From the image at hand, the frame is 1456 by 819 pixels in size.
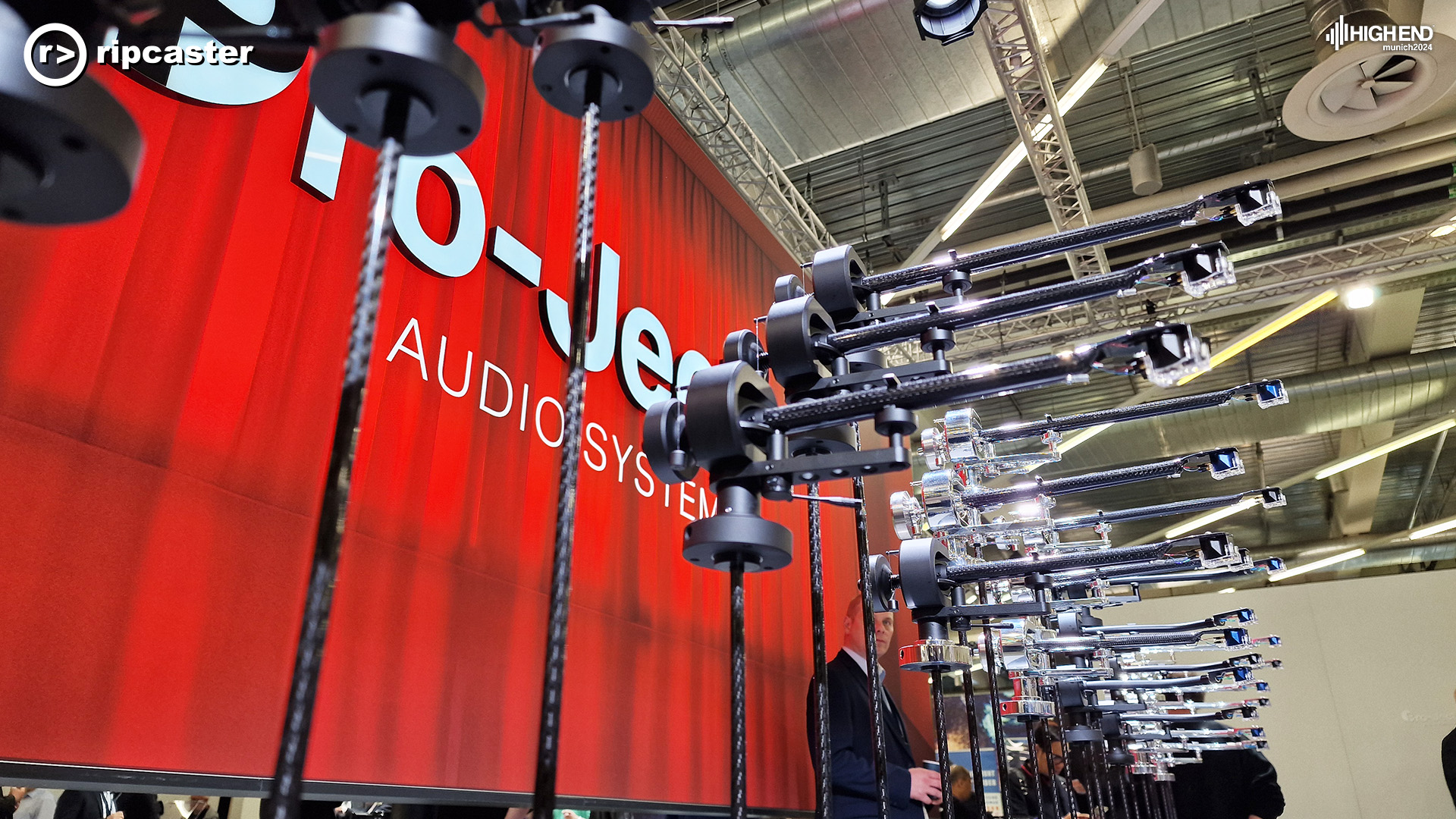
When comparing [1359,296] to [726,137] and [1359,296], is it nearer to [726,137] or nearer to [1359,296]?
[1359,296]

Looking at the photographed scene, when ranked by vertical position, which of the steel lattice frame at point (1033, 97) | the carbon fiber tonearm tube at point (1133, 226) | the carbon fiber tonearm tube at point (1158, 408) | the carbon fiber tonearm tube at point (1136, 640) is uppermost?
the steel lattice frame at point (1033, 97)

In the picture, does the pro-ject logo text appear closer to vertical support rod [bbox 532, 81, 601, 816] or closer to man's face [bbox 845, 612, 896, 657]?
man's face [bbox 845, 612, 896, 657]

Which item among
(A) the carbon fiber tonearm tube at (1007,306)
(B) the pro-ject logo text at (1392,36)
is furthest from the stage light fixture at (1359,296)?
(A) the carbon fiber tonearm tube at (1007,306)

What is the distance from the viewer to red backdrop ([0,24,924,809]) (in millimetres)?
1555

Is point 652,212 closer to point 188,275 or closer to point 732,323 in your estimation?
point 732,323

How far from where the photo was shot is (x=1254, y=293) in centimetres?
610

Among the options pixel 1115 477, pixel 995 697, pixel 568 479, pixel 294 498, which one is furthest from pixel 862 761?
pixel 568 479

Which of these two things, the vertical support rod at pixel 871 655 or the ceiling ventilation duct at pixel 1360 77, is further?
the ceiling ventilation duct at pixel 1360 77

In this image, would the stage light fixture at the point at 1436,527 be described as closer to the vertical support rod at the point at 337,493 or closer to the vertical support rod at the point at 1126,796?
the vertical support rod at the point at 1126,796

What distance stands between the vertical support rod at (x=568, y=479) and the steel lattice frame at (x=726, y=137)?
12.1 feet

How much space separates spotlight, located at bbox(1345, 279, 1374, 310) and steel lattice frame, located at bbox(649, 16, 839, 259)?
3771mm

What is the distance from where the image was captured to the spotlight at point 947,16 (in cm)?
346

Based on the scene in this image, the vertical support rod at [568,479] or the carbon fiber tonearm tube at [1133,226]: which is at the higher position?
the carbon fiber tonearm tube at [1133,226]

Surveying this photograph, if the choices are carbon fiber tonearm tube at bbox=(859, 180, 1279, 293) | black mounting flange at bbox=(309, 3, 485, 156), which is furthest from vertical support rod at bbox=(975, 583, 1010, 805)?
black mounting flange at bbox=(309, 3, 485, 156)
